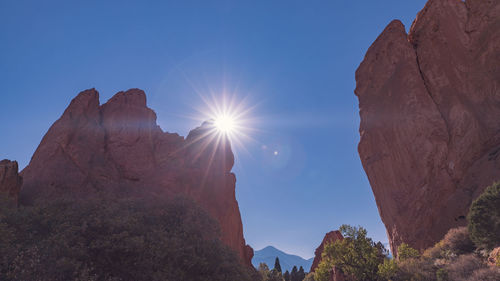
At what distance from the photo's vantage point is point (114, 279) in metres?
12.3

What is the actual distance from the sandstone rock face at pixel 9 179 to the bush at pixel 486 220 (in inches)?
1307

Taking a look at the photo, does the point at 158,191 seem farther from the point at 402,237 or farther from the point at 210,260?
the point at 402,237

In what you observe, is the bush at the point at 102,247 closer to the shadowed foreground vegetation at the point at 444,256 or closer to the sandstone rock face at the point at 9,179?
the sandstone rock face at the point at 9,179

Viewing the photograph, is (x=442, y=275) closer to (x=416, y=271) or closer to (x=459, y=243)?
(x=416, y=271)

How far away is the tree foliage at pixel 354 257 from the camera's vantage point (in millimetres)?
23203

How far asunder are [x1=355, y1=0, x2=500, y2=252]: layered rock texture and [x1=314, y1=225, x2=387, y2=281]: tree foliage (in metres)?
8.77

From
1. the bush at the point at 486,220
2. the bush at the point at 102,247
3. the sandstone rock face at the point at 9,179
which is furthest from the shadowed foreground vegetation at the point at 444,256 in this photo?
the sandstone rock face at the point at 9,179

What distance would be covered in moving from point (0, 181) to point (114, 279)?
1522 centimetres

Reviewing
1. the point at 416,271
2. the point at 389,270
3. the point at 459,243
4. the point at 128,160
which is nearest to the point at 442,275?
the point at 416,271

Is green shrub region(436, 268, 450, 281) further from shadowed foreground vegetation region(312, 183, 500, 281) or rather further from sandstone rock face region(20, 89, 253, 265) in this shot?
sandstone rock face region(20, 89, 253, 265)

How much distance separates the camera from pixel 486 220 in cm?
1873

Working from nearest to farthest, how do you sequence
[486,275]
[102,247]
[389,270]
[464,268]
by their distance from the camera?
[102,247] < [486,275] < [464,268] < [389,270]

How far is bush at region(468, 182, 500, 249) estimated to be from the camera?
1800 cm

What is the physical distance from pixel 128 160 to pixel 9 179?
11078 millimetres
